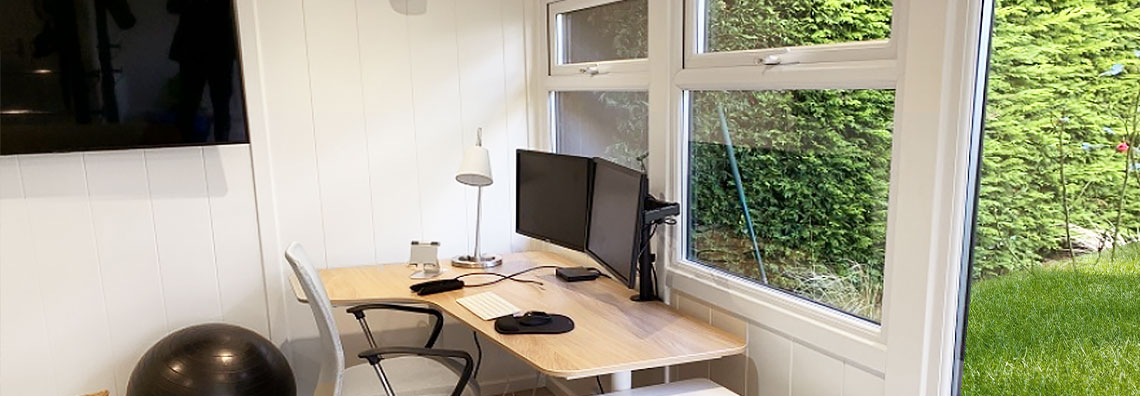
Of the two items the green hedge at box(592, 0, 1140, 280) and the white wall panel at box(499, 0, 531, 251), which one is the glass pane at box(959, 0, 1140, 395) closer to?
the green hedge at box(592, 0, 1140, 280)

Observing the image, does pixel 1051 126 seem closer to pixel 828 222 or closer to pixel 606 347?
pixel 828 222

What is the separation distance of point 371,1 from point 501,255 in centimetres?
127

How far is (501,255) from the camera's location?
3520 mm

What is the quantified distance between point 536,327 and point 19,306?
2.08m

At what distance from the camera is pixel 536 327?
91.3 inches

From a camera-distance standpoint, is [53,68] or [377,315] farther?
[377,315]

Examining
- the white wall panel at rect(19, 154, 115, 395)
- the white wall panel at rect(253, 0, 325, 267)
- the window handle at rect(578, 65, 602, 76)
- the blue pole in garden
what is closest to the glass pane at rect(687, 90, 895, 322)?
the blue pole in garden

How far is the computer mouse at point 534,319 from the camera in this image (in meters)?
2.35

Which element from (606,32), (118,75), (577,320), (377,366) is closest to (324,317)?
(377,366)

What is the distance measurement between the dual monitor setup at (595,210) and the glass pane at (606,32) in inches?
19.4

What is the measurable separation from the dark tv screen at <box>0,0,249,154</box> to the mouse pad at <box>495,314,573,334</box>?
1.41 m

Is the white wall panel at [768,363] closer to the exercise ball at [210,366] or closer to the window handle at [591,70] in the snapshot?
the window handle at [591,70]

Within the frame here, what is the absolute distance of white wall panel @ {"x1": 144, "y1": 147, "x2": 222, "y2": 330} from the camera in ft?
9.85

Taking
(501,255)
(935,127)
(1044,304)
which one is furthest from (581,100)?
(1044,304)
